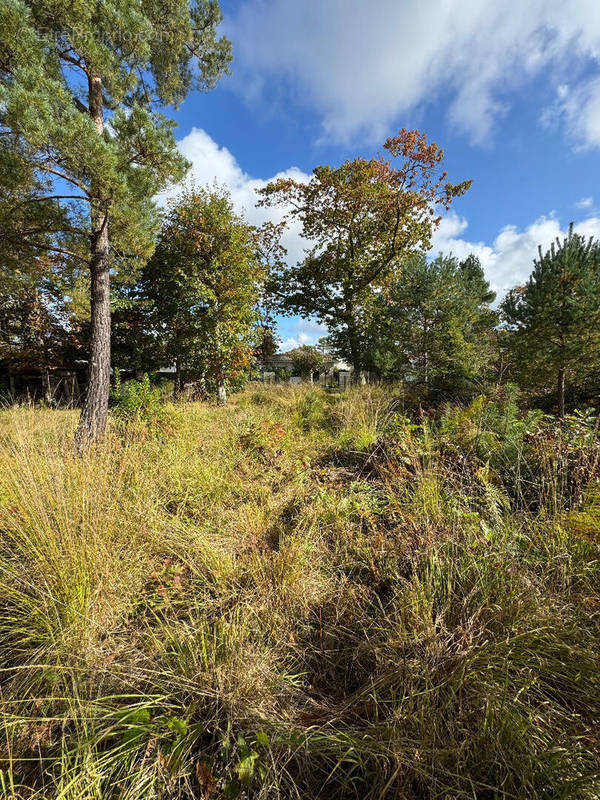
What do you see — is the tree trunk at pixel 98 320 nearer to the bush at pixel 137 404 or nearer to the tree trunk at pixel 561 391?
the bush at pixel 137 404

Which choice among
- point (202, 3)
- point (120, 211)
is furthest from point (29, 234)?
point (202, 3)

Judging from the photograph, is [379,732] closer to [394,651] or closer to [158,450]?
[394,651]

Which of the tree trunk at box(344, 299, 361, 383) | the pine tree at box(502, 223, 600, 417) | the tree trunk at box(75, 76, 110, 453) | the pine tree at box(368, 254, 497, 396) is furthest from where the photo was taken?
the tree trunk at box(344, 299, 361, 383)

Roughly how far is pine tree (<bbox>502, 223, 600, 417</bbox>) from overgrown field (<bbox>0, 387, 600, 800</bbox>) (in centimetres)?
538

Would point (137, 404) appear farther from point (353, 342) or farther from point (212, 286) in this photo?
point (353, 342)

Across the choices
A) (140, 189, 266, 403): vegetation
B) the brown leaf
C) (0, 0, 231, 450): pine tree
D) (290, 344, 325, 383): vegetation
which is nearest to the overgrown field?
the brown leaf

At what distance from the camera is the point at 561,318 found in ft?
21.3

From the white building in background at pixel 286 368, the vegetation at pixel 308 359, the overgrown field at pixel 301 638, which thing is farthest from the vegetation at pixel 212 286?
the vegetation at pixel 308 359

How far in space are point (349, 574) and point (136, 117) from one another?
557 cm

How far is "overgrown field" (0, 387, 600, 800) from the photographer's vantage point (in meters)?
1.00

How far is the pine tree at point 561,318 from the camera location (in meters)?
6.28

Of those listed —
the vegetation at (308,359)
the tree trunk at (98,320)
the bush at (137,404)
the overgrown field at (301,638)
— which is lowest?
the overgrown field at (301,638)

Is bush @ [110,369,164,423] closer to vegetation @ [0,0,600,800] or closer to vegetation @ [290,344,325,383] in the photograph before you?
vegetation @ [0,0,600,800]

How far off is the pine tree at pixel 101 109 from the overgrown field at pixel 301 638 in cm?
133
